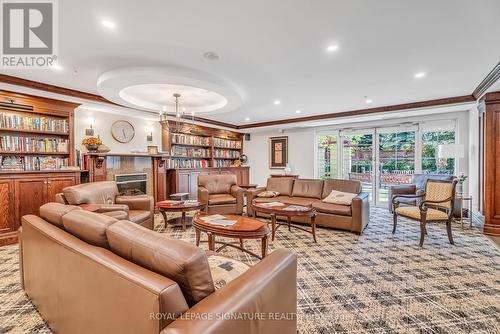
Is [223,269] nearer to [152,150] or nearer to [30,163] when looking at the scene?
[30,163]

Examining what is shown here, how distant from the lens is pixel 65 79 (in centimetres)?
338

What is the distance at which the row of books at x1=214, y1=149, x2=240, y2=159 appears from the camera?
24.0 ft

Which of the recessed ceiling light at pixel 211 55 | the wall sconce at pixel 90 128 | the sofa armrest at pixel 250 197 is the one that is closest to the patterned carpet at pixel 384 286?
the sofa armrest at pixel 250 197

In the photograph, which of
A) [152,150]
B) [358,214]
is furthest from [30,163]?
[358,214]

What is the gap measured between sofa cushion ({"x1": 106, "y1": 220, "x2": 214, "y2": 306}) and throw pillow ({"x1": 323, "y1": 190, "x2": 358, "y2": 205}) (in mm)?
3463

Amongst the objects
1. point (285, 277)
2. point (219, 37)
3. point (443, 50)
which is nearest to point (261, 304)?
point (285, 277)

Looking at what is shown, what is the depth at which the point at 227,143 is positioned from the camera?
7.70m

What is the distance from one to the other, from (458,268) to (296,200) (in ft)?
8.00

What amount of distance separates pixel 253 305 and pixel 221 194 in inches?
164

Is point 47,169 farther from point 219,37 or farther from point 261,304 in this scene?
point 261,304

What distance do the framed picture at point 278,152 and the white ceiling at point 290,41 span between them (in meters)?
3.86

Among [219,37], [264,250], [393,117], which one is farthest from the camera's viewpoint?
[393,117]

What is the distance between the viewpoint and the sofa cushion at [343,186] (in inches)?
167

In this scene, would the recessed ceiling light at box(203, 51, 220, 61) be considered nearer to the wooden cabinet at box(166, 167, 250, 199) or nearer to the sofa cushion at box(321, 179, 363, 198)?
the sofa cushion at box(321, 179, 363, 198)
